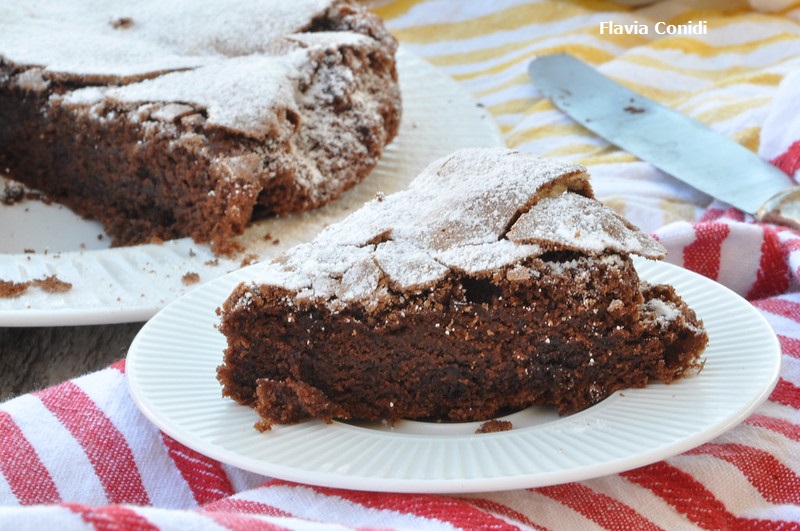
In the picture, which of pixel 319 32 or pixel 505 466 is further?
pixel 319 32

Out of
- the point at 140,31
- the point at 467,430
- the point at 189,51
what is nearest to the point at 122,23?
the point at 140,31

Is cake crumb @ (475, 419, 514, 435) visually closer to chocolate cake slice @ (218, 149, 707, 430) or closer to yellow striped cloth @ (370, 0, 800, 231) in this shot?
chocolate cake slice @ (218, 149, 707, 430)

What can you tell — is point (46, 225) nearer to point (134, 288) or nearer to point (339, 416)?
point (134, 288)

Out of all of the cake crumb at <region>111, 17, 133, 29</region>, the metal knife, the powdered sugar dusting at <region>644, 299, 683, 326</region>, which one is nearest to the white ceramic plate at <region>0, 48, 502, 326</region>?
the metal knife

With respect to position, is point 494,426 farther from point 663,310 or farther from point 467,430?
point 663,310

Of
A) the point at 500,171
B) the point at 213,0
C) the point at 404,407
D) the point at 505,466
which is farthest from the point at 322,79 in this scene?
the point at 505,466

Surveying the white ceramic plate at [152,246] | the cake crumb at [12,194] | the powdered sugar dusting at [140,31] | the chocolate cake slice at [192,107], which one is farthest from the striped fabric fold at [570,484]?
the cake crumb at [12,194]
